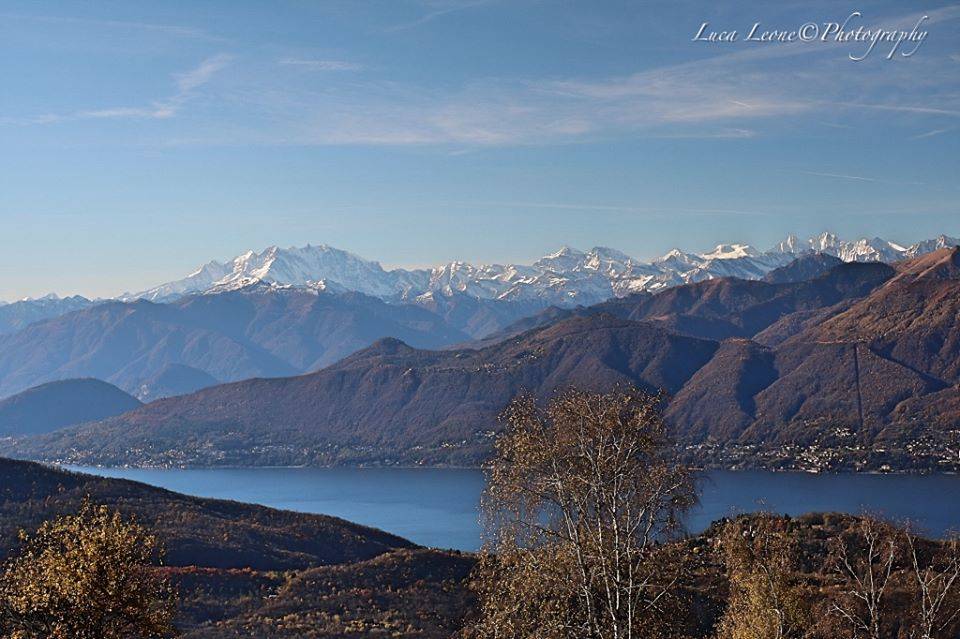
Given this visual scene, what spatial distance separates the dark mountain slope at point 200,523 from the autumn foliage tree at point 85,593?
67712mm

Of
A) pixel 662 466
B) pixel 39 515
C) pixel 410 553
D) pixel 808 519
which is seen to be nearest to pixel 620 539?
pixel 662 466

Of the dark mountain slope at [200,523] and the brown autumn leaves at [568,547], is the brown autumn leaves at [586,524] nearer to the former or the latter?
the brown autumn leaves at [568,547]

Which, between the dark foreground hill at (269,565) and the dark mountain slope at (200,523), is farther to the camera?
the dark mountain slope at (200,523)

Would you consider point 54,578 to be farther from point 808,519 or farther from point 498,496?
point 808,519

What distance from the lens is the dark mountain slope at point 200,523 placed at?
97188mm

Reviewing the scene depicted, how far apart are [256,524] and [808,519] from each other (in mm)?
64688

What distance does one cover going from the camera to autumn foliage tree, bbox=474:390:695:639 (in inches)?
862

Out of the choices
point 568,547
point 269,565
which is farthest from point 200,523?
point 568,547

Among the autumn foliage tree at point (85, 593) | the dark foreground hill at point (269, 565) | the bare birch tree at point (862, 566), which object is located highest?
the autumn foliage tree at point (85, 593)

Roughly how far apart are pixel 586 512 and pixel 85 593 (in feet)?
42.1

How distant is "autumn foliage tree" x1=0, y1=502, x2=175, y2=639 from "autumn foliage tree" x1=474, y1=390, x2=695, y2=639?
9613 mm

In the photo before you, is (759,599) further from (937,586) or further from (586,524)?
(586,524)

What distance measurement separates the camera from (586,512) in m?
22.9

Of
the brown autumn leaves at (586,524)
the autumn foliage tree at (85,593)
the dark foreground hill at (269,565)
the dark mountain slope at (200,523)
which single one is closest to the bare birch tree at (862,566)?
the brown autumn leaves at (586,524)
